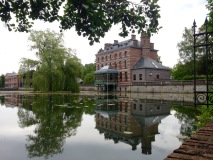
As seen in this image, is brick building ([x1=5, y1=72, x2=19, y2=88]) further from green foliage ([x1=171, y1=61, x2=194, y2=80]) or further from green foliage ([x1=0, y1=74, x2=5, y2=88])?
green foliage ([x1=171, y1=61, x2=194, y2=80])

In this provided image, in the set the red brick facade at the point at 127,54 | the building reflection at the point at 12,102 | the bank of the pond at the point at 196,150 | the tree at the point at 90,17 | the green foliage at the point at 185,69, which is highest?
the red brick facade at the point at 127,54

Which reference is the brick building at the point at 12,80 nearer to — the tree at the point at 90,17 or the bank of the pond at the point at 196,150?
the tree at the point at 90,17

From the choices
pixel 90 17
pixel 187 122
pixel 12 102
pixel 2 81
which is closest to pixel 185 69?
pixel 12 102

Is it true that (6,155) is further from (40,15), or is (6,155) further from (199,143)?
(199,143)

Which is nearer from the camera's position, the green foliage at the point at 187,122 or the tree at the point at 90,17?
the tree at the point at 90,17

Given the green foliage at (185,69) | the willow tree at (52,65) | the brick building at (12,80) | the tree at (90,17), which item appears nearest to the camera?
the tree at (90,17)

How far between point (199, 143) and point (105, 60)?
48.8 metres

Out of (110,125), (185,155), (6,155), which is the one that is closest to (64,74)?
(110,125)

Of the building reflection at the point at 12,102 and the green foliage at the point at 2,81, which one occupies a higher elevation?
the green foliage at the point at 2,81

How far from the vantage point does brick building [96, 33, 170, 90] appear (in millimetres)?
41844

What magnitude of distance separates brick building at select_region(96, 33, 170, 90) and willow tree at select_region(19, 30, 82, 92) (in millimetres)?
12392

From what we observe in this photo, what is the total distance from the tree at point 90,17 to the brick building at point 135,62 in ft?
123

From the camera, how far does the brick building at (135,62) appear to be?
137 feet

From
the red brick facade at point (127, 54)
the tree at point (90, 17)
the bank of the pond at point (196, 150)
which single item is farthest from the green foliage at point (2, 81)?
the bank of the pond at point (196, 150)
